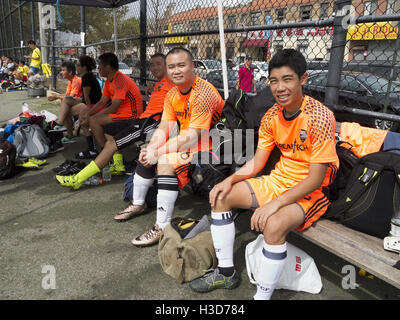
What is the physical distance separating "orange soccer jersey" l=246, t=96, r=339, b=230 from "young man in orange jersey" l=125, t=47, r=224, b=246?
0.71 metres

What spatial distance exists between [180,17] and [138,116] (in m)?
1.90

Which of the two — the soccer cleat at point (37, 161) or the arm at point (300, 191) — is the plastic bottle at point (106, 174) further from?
the arm at point (300, 191)

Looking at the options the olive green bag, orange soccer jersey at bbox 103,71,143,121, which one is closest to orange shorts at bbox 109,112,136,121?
orange soccer jersey at bbox 103,71,143,121

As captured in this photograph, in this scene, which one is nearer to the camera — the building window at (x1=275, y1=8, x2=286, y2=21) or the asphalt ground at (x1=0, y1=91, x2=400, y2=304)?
the asphalt ground at (x1=0, y1=91, x2=400, y2=304)

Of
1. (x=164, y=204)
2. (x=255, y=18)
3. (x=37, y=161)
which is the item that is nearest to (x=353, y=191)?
(x=164, y=204)

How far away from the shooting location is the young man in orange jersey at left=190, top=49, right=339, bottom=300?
6.33 feet

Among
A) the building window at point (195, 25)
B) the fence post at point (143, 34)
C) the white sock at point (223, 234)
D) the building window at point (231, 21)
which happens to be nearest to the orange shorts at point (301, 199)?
the white sock at point (223, 234)

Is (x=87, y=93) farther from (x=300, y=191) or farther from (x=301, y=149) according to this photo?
(x=300, y=191)

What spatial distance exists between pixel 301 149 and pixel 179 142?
1198mm

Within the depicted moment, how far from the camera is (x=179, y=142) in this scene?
2.88 m

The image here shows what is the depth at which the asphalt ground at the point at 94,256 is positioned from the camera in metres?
2.17

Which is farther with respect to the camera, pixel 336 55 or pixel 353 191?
pixel 336 55

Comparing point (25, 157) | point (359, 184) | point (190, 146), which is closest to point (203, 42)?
point (190, 146)

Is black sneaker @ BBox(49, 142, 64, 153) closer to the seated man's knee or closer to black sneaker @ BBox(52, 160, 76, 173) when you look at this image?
black sneaker @ BBox(52, 160, 76, 173)
